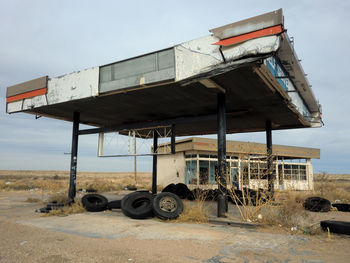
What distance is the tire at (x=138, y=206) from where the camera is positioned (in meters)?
10.5

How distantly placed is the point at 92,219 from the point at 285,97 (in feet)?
29.9

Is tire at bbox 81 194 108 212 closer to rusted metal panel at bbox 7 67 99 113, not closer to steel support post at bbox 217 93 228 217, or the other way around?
rusted metal panel at bbox 7 67 99 113

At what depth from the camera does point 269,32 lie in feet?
26.7

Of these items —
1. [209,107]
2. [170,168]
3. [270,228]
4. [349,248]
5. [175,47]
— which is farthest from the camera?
[170,168]

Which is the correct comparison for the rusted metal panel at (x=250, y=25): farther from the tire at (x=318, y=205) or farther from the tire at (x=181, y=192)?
the tire at (x=181, y=192)

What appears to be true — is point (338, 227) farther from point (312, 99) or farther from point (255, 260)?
point (312, 99)

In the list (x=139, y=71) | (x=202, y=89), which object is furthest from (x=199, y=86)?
(x=139, y=71)

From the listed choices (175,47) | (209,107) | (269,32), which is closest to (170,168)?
(209,107)

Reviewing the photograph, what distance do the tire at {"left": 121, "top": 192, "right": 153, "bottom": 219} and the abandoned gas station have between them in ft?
8.46

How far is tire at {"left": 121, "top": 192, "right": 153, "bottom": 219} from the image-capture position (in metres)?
10.5

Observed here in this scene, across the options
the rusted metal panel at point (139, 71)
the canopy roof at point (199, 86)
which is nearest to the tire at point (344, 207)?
the canopy roof at point (199, 86)

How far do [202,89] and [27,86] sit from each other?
9591mm

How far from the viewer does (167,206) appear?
10656 mm

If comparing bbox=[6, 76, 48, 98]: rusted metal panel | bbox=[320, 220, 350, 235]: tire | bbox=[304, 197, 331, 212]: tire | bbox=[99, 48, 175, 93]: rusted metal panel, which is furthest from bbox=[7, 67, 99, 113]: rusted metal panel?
bbox=[304, 197, 331, 212]: tire
